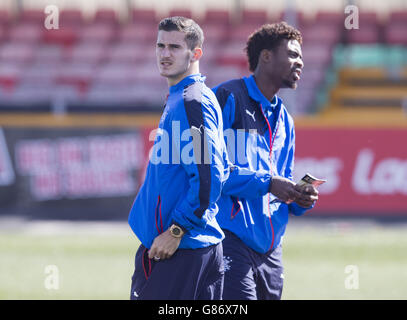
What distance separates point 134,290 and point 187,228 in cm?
51

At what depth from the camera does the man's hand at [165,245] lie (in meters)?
4.01

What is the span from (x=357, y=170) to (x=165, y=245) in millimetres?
11534

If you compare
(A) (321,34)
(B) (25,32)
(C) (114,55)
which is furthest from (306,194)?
(B) (25,32)

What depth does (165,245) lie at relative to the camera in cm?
401

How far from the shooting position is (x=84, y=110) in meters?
17.6

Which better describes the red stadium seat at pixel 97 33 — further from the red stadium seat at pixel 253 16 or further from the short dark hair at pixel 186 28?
the short dark hair at pixel 186 28

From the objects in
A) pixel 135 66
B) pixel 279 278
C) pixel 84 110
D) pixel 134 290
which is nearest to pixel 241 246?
pixel 279 278

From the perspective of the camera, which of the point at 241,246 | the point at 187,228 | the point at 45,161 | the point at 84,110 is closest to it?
the point at 187,228

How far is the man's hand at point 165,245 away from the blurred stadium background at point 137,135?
4262 millimetres

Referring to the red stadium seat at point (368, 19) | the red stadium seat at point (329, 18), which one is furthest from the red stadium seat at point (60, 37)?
the red stadium seat at point (368, 19)

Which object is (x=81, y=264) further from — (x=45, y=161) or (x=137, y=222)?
(x=137, y=222)

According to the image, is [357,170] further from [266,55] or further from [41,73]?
[41,73]

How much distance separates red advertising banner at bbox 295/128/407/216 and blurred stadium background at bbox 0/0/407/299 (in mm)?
21

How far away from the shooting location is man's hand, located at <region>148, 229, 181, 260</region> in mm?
4012
